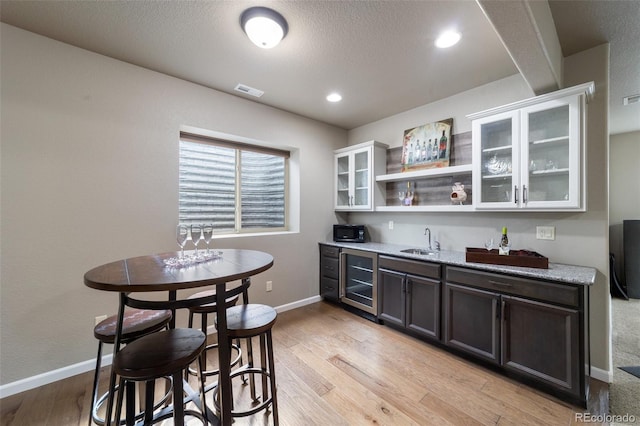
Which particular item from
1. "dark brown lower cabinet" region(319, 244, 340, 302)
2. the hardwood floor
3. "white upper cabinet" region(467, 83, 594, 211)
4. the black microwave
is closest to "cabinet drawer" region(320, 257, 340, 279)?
"dark brown lower cabinet" region(319, 244, 340, 302)

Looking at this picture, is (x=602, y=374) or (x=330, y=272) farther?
(x=330, y=272)

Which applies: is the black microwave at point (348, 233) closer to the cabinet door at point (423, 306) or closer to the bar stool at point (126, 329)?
the cabinet door at point (423, 306)

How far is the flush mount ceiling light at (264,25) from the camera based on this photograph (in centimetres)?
174

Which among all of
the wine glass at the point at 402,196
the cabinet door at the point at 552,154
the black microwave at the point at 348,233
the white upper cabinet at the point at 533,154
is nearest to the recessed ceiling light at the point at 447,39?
the white upper cabinet at the point at 533,154

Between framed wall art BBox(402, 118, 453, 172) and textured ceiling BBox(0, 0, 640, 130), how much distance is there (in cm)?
38

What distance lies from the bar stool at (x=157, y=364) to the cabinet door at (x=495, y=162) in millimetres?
2591

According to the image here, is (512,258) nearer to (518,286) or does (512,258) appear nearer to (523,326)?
(518,286)

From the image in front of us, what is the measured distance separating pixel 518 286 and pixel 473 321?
0.49m

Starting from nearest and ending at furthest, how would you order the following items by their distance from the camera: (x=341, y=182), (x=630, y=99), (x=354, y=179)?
(x=630, y=99)
(x=354, y=179)
(x=341, y=182)

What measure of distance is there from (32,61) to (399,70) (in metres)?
2.94

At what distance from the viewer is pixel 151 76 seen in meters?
2.48

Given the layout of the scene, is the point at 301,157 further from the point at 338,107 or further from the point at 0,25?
the point at 0,25

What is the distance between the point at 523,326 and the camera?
1.98 m

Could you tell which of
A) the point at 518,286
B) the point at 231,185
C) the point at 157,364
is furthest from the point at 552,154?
the point at 231,185
